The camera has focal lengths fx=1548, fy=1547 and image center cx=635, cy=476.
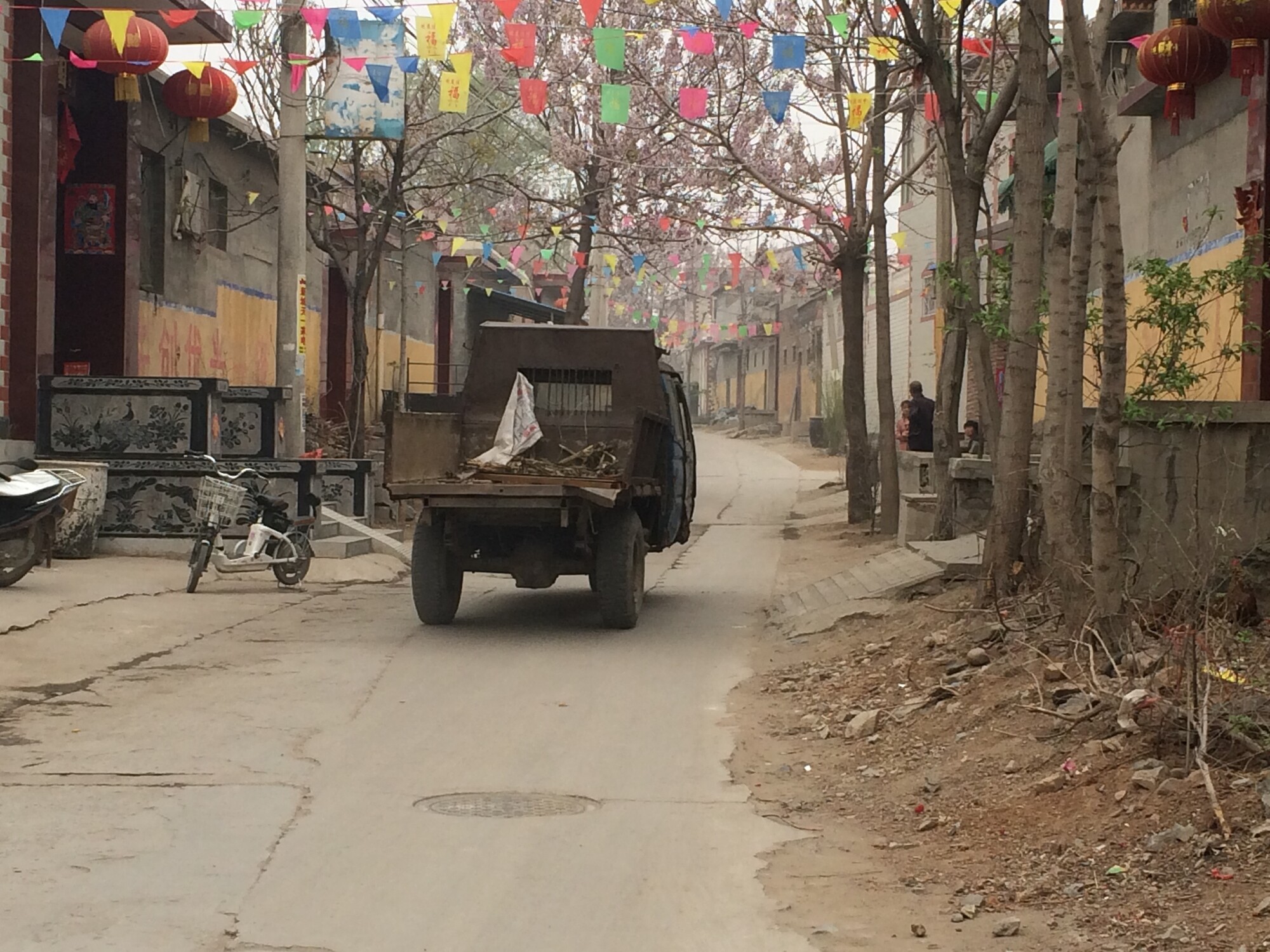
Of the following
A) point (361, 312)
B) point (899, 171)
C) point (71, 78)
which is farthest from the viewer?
point (899, 171)

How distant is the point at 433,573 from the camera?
40.7 feet

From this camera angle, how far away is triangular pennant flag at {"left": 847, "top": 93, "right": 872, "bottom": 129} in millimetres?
19750

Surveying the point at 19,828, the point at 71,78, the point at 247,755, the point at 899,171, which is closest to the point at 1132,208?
the point at 71,78

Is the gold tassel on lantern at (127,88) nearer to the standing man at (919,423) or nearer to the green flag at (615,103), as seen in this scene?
the green flag at (615,103)

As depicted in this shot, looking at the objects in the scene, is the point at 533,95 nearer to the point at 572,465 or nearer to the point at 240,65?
the point at 240,65

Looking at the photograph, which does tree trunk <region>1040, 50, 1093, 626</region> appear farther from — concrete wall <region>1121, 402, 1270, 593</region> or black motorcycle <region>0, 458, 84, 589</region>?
black motorcycle <region>0, 458, 84, 589</region>

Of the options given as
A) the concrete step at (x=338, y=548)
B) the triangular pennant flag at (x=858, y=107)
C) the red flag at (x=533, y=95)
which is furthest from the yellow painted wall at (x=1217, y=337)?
the red flag at (x=533, y=95)

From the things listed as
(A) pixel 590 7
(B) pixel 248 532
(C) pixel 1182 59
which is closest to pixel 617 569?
(B) pixel 248 532

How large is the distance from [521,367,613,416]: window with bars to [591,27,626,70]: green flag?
5.53 meters

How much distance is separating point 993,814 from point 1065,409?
3.33 m

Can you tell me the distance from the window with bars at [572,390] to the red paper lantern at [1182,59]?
20.3 feet

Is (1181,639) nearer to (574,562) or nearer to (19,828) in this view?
(19,828)

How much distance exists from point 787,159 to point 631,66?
28.4 feet

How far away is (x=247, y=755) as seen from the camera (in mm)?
7648
